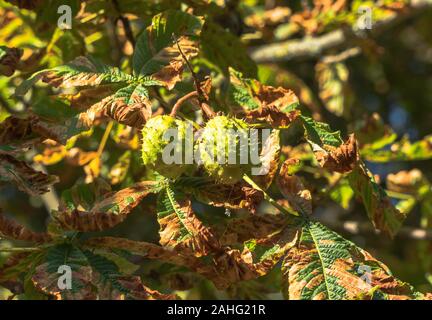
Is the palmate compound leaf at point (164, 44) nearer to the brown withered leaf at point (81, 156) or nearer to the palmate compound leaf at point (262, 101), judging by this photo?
the palmate compound leaf at point (262, 101)

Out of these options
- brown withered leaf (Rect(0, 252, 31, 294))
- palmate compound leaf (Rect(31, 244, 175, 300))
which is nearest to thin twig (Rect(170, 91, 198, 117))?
palmate compound leaf (Rect(31, 244, 175, 300))

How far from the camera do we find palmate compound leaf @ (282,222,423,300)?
67.2 inches

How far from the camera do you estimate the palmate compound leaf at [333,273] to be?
67.2 inches

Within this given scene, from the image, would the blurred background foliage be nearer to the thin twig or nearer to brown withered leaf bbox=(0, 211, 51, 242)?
the thin twig

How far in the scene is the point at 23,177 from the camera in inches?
74.3

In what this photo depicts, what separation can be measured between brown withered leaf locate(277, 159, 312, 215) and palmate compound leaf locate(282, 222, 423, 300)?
4.1 inches

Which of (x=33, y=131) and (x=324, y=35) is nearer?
(x=33, y=131)

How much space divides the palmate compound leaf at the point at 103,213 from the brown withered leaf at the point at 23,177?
0.36ft

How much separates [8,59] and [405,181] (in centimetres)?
164

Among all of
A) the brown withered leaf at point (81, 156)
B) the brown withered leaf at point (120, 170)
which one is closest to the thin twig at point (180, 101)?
the brown withered leaf at point (120, 170)
